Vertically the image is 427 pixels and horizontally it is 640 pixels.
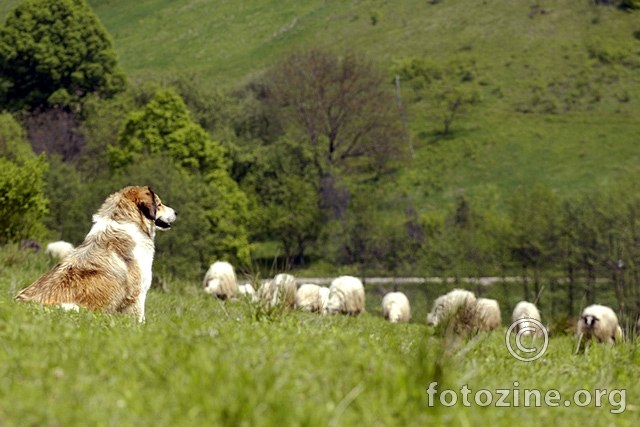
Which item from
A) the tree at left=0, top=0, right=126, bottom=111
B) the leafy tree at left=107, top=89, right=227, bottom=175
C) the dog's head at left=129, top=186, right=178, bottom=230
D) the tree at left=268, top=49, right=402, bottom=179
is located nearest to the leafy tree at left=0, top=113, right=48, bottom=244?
the dog's head at left=129, top=186, right=178, bottom=230

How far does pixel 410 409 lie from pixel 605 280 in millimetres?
62231

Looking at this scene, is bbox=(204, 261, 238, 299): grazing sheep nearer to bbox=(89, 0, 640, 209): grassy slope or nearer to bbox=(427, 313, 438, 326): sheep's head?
bbox=(427, 313, 438, 326): sheep's head

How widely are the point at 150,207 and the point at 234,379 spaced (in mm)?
5919

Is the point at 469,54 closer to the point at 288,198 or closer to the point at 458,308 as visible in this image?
the point at 288,198

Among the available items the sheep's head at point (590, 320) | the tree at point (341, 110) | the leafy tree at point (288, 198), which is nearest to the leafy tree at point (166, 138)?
the leafy tree at point (288, 198)

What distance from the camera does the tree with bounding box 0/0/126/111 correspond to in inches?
3226

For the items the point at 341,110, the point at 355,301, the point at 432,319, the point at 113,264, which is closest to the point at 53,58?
the point at 341,110

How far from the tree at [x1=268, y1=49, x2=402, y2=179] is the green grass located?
79.4 m

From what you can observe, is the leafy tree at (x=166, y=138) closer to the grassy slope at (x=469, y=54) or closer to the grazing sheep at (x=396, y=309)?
the grassy slope at (x=469, y=54)

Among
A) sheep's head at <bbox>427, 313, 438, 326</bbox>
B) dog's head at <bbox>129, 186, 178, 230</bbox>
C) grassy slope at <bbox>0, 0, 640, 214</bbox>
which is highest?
dog's head at <bbox>129, 186, 178, 230</bbox>

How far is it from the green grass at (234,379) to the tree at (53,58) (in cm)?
8080

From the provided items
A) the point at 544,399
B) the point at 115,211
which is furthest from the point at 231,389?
the point at 115,211

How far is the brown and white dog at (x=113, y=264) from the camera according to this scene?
28.5ft

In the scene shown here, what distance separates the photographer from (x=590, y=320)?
2331cm
